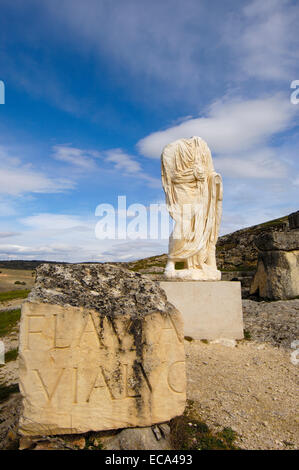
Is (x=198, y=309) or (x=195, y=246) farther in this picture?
(x=195, y=246)

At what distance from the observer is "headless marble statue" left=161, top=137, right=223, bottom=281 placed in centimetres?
689

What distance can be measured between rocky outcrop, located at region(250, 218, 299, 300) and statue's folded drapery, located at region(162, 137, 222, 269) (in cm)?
421

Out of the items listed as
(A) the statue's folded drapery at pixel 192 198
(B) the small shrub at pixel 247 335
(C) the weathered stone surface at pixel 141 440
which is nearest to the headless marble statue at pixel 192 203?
(A) the statue's folded drapery at pixel 192 198

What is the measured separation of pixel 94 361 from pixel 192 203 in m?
4.91

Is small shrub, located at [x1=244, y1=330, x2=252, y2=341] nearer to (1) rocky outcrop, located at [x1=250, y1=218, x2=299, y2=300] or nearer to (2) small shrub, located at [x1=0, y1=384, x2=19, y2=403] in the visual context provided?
(1) rocky outcrop, located at [x1=250, y1=218, x2=299, y2=300]

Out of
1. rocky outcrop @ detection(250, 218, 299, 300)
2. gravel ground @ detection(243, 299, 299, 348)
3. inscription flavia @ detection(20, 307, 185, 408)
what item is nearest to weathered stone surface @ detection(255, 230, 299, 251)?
rocky outcrop @ detection(250, 218, 299, 300)

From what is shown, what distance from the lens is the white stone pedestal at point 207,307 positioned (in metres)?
6.38

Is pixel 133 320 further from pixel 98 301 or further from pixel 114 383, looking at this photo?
pixel 114 383

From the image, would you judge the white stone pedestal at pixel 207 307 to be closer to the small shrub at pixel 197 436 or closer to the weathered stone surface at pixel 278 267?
the small shrub at pixel 197 436

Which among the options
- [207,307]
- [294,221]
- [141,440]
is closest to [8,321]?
[207,307]

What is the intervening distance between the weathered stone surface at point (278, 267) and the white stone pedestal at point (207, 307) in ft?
14.0

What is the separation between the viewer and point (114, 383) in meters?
2.79

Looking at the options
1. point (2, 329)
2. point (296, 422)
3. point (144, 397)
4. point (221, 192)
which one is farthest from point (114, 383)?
point (2, 329)

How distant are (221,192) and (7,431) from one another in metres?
6.02
